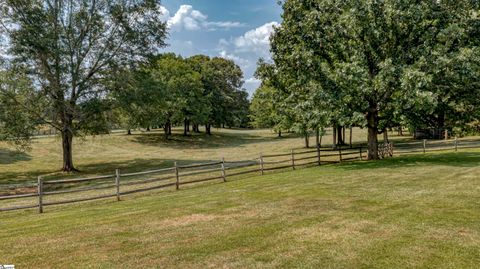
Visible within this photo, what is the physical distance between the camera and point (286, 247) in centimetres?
781

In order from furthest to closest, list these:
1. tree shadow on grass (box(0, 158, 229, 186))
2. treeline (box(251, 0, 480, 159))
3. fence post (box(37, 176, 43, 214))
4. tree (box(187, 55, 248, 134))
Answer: tree (box(187, 55, 248, 134)) < tree shadow on grass (box(0, 158, 229, 186)) < treeline (box(251, 0, 480, 159)) < fence post (box(37, 176, 43, 214))

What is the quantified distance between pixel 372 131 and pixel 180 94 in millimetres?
39078

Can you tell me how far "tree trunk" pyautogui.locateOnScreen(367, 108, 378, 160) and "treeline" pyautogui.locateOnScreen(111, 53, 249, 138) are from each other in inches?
730

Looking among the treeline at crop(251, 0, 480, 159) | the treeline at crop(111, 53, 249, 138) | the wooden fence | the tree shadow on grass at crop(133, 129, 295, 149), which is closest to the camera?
the wooden fence

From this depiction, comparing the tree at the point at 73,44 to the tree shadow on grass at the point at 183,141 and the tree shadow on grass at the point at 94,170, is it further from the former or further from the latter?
Result: the tree shadow on grass at the point at 183,141

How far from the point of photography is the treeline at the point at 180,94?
108ft

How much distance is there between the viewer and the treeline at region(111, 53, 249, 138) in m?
32.8

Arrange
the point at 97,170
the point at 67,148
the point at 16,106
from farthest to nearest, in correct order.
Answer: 1. the point at 97,170
2. the point at 67,148
3. the point at 16,106

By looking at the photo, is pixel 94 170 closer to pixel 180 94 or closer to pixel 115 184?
pixel 115 184

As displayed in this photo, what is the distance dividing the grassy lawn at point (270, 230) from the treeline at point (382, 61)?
6945mm

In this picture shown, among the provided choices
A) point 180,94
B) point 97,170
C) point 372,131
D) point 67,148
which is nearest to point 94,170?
point 97,170

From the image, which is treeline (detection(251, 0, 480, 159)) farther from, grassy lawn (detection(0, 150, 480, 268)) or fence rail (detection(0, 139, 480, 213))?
grassy lawn (detection(0, 150, 480, 268))

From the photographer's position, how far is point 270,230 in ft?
30.0

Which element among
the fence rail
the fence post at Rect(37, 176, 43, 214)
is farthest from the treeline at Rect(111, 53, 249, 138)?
the fence post at Rect(37, 176, 43, 214)
